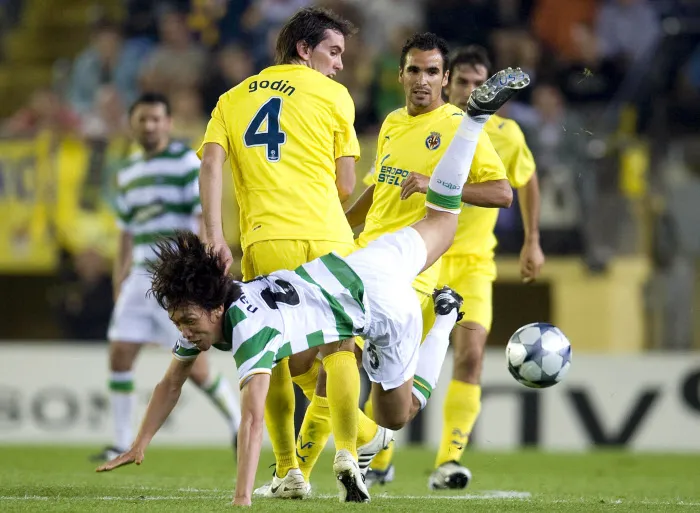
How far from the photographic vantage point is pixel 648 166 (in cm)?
1249

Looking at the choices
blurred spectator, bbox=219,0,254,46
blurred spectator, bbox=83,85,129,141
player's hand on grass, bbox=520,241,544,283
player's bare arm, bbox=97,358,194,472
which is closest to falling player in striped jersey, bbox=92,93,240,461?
player's hand on grass, bbox=520,241,544,283

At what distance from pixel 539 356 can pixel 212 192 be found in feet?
6.01

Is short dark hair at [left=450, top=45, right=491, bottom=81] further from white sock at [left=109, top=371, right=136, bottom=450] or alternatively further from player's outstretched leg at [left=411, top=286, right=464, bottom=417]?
white sock at [left=109, top=371, right=136, bottom=450]

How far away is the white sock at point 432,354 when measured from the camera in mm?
6148

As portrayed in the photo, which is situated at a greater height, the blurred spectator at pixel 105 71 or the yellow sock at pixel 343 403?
the blurred spectator at pixel 105 71

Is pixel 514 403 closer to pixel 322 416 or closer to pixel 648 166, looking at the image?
pixel 648 166

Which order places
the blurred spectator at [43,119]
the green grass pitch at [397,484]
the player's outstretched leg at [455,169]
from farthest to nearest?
the blurred spectator at [43,119], the player's outstretched leg at [455,169], the green grass pitch at [397,484]

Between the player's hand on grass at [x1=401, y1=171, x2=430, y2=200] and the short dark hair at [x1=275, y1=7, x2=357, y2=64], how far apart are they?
0.73 m

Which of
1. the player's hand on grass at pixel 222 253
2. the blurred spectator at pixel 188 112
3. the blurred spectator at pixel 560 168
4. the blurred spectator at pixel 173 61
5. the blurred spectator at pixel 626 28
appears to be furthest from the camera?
the blurred spectator at pixel 173 61

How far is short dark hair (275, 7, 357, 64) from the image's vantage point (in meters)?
5.88

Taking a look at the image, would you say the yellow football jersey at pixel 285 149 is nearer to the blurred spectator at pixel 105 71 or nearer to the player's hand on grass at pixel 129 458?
the player's hand on grass at pixel 129 458

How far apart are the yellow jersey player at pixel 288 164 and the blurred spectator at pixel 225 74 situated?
Answer: 7897 millimetres

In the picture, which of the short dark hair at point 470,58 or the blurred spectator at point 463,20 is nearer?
the short dark hair at point 470,58

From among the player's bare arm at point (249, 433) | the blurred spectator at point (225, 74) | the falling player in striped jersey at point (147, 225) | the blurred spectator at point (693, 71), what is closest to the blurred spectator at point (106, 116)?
the blurred spectator at point (225, 74)
